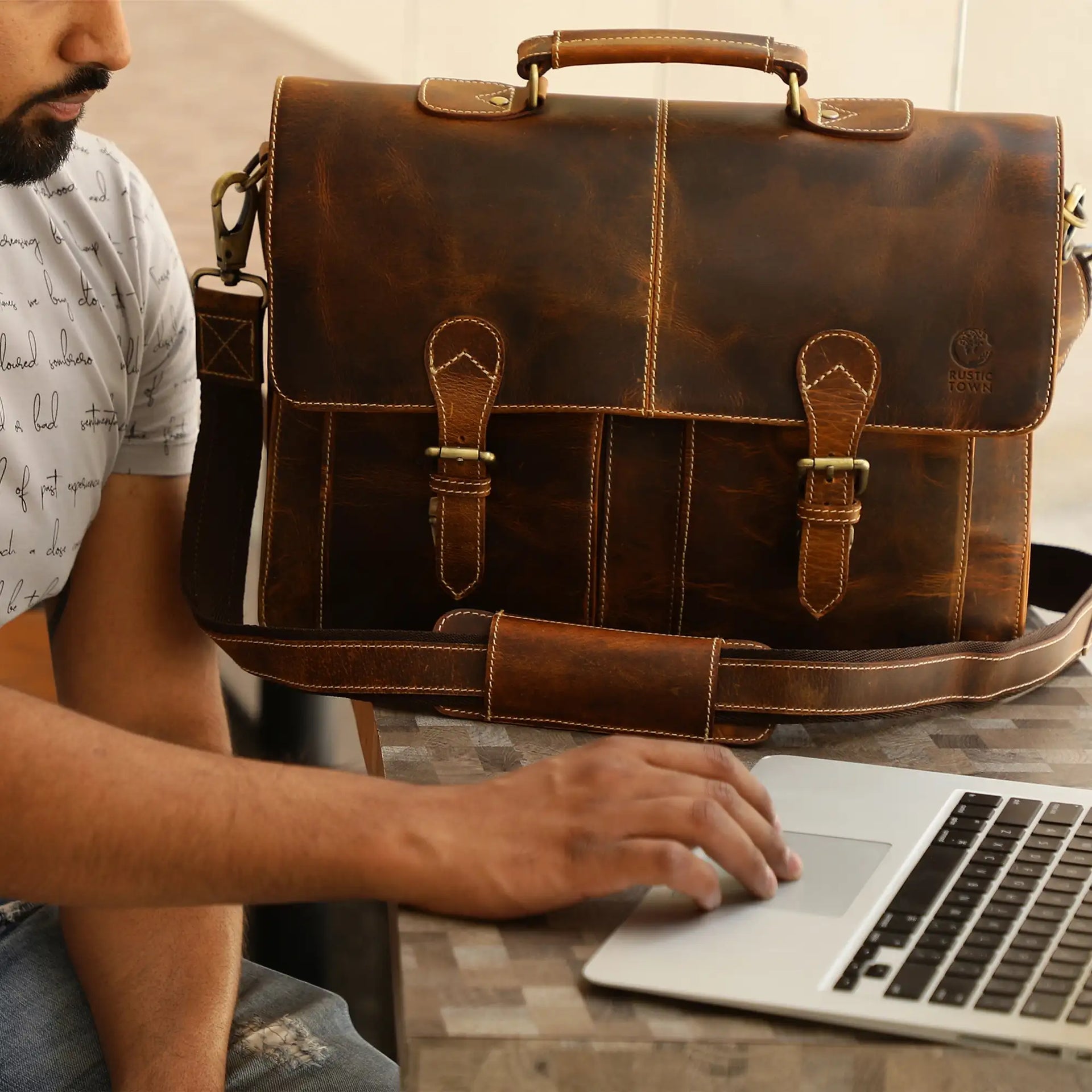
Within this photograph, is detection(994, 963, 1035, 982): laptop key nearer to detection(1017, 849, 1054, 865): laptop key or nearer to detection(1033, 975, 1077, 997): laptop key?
detection(1033, 975, 1077, 997): laptop key

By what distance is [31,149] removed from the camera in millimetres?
945

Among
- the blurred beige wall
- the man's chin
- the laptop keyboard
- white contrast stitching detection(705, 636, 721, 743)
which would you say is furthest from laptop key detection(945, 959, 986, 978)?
the blurred beige wall

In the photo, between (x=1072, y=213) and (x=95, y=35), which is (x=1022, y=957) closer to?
(x=1072, y=213)

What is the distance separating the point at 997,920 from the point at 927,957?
0.06 meters

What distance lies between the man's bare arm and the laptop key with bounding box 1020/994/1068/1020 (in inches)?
21.9

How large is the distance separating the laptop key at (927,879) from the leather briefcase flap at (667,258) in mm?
360

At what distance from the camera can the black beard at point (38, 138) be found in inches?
36.9

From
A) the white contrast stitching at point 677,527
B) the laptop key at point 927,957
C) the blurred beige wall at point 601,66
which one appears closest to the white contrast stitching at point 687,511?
the white contrast stitching at point 677,527

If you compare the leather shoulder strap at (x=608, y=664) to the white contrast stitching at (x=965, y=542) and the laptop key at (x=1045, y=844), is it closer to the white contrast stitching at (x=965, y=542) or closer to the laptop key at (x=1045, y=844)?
the white contrast stitching at (x=965, y=542)

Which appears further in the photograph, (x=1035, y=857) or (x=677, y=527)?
(x=677, y=527)

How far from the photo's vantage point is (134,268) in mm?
1081

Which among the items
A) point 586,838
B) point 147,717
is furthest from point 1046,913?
point 147,717

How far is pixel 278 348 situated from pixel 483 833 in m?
0.46

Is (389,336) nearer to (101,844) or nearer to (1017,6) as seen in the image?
(101,844)
